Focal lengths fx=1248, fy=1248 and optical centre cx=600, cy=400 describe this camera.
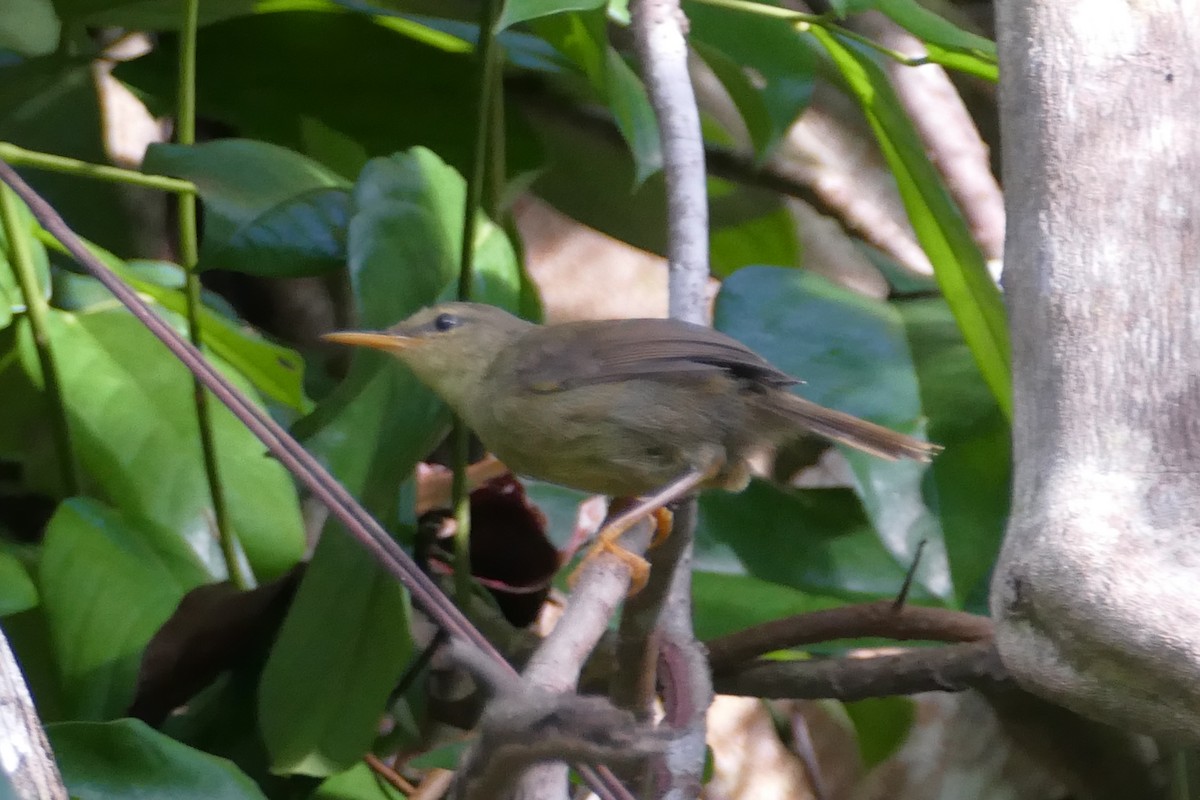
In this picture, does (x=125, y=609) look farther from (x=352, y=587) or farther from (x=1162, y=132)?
(x=1162, y=132)

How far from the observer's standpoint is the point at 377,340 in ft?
5.19

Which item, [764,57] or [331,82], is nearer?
[764,57]

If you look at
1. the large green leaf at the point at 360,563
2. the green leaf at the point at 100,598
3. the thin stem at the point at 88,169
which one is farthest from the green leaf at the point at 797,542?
the thin stem at the point at 88,169

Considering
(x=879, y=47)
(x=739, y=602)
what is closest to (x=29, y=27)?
(x=879, y=47)

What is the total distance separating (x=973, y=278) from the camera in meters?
1.67

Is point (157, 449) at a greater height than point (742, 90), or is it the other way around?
Answer: point (742, 90)

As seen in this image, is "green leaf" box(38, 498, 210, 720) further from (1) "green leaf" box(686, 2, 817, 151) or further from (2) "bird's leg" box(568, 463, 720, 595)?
(1) "green leaf" box(686, 2, 817, 151)

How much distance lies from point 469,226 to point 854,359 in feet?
1.97

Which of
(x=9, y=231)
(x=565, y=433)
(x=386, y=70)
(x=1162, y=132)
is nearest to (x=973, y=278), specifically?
(x=1162, y=132)

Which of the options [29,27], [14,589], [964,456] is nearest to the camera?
[14,589]

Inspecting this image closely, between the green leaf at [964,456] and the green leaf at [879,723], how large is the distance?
1.48 feet

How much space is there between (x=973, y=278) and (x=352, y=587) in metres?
0.90

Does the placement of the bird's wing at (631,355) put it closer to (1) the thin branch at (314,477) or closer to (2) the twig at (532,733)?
(1) the thin branch at (314,477)

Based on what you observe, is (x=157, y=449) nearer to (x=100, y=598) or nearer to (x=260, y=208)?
(x=100, y=598)
